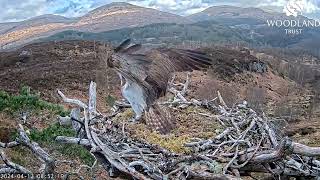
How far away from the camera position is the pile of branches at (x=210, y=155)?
14.8 feet

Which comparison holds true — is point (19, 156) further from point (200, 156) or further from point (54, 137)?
point (200, 156)

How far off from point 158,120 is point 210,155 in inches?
54.1

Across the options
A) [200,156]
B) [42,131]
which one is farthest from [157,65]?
[42,131]

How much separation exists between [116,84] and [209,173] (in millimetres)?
36724

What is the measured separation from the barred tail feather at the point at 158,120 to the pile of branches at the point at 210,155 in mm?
378

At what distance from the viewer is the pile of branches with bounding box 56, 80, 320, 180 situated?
4.52 metres

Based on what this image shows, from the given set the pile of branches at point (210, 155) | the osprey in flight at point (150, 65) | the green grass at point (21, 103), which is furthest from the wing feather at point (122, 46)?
the green grass at point (21, 103)

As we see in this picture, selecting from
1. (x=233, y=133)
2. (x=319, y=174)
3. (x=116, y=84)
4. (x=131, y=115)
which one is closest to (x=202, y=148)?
(x=233, y=133)

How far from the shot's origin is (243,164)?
4613mm

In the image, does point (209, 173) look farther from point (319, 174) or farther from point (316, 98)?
point (316, 98)

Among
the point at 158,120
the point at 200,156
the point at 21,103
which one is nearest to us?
the point at 200,156

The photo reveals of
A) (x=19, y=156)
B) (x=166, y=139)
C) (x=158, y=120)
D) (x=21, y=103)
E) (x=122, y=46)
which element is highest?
(x=122, y=46)

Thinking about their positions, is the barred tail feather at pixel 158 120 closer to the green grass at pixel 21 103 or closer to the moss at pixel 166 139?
the moss at pixel 166 139

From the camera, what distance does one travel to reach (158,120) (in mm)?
6043
